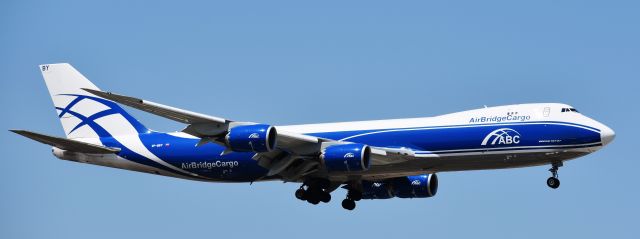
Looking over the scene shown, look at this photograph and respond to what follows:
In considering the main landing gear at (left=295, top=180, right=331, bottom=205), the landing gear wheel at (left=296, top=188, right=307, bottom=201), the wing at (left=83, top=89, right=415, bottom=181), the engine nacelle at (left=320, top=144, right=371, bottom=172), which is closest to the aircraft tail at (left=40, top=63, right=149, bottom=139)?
the wing at (left=83, top=89, right=415, bottom=181)

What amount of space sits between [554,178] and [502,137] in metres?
3.30

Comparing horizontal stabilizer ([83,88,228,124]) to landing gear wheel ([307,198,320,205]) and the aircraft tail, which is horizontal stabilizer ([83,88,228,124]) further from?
the aircraft tail

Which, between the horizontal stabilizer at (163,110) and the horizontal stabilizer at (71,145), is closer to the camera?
the horizontal stabilizer at (163,110)

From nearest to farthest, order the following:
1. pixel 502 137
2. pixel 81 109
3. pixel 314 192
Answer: pixel 502 137 < pixel 314 192 < pixel 81 109

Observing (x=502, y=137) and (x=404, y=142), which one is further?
(x=404, y=142)

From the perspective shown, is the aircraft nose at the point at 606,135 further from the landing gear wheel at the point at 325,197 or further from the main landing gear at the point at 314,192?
the landing gear wheel at the point at 325,197

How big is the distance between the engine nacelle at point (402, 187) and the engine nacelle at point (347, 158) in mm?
8178

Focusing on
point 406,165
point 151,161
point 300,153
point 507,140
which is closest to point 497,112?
point 507,140

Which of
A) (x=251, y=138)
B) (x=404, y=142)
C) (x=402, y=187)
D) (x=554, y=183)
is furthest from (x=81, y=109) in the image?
(x=554, y=183)

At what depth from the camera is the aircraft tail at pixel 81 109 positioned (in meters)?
59.1

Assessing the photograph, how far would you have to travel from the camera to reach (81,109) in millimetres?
59875

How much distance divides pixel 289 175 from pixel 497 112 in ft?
35.1

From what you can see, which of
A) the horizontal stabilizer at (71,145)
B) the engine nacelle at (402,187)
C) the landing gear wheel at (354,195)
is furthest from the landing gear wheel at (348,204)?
the horizontal stabilizer at (71,145)

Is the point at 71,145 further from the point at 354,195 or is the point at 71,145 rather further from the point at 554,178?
the point at 554,178
